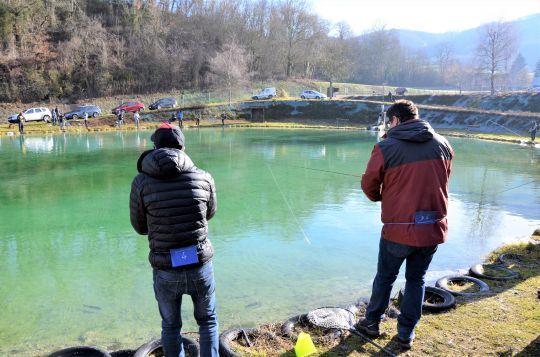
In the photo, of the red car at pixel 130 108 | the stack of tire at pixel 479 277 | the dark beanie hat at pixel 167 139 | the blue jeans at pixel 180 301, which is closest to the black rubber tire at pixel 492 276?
the stack of tire at pixel 479 277

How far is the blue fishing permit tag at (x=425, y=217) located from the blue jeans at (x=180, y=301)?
1.49 meters

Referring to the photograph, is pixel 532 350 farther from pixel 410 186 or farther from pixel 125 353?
pixel 125 353

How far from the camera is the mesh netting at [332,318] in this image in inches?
157

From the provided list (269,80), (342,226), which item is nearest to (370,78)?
(269,80)

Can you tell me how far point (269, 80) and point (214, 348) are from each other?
6046 centimetres

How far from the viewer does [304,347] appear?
138 inches

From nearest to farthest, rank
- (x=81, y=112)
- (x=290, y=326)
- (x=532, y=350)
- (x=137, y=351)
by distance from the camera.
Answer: (x=532, y=350) → (x=137, y=351) → (x=290, y=326) → (x=81, y=112)

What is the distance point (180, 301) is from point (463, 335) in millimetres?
2415

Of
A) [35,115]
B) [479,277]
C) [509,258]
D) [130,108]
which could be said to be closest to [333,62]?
[130,108]

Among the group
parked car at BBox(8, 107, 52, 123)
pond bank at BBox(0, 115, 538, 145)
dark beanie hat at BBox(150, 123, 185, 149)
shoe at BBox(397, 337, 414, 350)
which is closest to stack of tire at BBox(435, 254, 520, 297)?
shoe at BBox(397, 337, 414, 350)

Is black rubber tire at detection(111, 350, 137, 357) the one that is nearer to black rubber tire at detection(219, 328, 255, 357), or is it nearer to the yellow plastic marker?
black rubber tire at detection(219, 328, 255, 357)

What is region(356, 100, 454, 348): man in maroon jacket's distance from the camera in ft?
10.4

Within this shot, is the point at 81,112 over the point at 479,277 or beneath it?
over

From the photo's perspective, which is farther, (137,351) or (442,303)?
(442,303)
